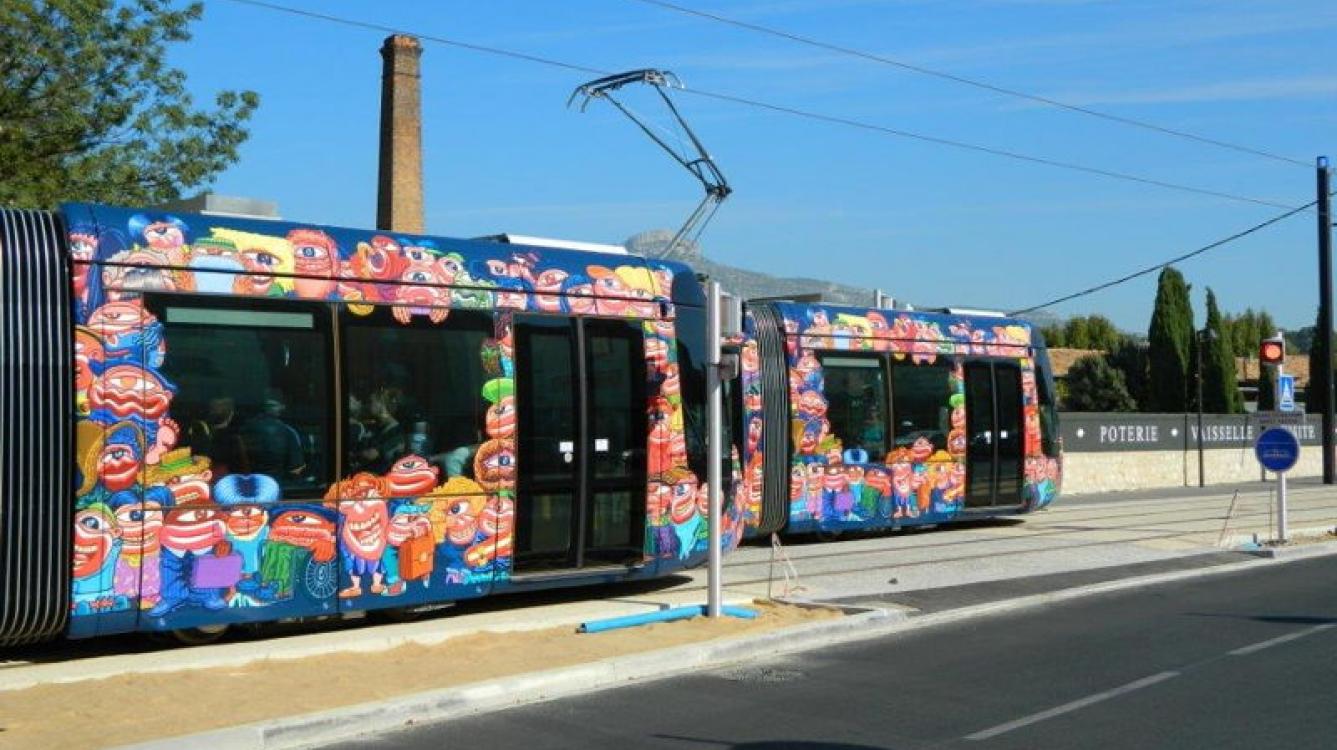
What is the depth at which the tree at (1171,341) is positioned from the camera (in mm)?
59875

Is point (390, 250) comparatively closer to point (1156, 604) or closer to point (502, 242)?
point (502, 242)

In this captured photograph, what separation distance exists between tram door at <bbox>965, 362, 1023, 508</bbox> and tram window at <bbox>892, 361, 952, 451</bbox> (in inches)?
21.3

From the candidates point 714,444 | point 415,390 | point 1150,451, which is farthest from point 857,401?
point 1150,451

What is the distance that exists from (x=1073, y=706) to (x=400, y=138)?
1337 inches

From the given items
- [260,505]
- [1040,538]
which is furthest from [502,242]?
[1040,538]

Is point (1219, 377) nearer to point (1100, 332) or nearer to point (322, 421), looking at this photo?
point (1100, 332)

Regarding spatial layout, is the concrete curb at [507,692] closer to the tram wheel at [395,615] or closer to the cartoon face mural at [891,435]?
the tram wheel at [395,615]

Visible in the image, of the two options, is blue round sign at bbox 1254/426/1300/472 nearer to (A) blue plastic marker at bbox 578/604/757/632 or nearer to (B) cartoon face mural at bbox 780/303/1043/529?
(B) cartoon face mural at bbox 780/303/1043/529

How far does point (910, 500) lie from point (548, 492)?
873cm

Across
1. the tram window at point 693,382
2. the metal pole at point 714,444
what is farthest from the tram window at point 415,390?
the tram window at point 693,382

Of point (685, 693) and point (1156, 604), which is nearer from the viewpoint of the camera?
point (685, 693)

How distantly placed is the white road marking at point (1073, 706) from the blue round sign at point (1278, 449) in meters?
10.2

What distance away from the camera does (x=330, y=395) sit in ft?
34.5

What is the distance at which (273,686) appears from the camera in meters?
8.81
